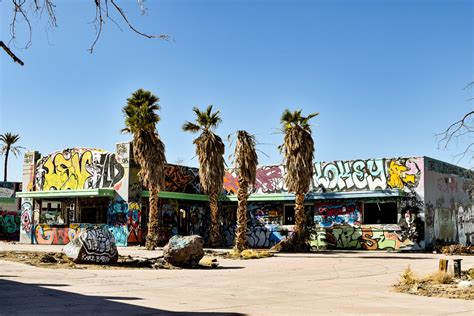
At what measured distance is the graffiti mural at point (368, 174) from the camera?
32.8 meters

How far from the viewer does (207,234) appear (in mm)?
39469

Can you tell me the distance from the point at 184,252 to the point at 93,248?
3.07 meters

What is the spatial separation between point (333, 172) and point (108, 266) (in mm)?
19277

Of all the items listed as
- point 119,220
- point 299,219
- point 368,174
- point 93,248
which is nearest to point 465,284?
point 93,248

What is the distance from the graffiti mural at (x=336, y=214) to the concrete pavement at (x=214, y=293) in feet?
48.3

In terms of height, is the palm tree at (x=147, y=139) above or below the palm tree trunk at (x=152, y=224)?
above

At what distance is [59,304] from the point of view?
10.0 meters

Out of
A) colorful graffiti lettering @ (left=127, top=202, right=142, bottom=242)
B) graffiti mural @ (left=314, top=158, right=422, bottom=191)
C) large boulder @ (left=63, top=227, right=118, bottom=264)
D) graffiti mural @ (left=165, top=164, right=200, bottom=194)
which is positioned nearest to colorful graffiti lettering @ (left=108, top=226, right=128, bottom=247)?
colorful graffiti lettering @ (left=127, top=202, right=142, bottom=242)

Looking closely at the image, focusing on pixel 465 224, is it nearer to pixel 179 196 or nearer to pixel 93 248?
pixel 179 196

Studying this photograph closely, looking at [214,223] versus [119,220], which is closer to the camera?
[119,220]

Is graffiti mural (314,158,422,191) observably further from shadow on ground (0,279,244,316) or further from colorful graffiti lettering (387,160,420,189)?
shadow on ground (0,279,244,316)

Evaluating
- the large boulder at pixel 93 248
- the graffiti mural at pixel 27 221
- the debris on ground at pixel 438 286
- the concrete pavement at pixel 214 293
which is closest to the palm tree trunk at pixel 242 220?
the concrete pavement at pixel 214 293

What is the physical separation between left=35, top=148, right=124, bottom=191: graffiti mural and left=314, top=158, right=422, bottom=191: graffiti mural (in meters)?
12.6

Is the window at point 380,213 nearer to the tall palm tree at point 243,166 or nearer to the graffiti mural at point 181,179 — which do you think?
the tall palm tree at point 243,166
